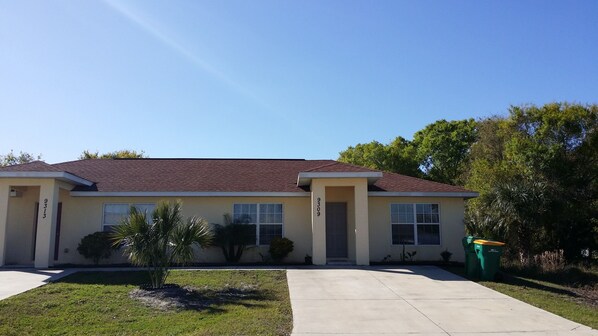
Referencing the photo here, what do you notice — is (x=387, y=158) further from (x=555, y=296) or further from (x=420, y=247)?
(x=555, y=296)

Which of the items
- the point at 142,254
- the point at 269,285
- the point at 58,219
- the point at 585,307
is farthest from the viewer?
the point at 58,219

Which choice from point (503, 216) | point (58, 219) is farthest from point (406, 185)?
point (58, 219)

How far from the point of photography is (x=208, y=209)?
18.5 meters

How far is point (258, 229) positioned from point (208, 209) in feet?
6.97

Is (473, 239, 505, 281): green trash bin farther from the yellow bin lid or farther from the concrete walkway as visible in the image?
the concrete walkway

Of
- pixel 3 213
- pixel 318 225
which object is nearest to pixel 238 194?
pixel 318 225

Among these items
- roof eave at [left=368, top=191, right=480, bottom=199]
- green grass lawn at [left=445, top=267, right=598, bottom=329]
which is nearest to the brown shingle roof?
roof eave at [left=368, top=191, right=480, bottom=199]

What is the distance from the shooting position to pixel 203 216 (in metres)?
18.5

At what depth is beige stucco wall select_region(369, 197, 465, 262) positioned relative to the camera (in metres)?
18.5

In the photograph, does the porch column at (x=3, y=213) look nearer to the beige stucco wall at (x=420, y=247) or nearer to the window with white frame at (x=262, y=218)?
the window with white frame at (x=262, y=218)

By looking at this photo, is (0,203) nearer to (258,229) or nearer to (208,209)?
(208,209)

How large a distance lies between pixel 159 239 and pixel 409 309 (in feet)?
20.3

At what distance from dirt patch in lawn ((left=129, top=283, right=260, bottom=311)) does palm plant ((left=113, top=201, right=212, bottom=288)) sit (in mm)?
605

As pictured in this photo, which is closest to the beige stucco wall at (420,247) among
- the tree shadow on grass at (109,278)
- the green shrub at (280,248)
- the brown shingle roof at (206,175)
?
the brown shingle roof at (206,175)
